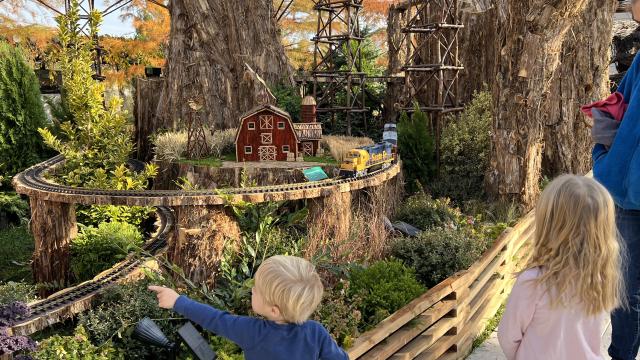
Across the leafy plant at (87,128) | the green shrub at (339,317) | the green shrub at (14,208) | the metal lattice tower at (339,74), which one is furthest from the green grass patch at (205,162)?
the green shrub at (14,208)

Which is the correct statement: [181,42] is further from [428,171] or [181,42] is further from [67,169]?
[428,171]

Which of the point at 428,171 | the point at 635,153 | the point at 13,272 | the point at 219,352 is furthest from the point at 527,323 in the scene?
the point at 13,272

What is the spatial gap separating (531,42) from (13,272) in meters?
8.76

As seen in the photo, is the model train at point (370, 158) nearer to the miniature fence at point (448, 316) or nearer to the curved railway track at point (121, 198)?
the curved railway track at point (121, 198)

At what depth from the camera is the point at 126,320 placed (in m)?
4.47

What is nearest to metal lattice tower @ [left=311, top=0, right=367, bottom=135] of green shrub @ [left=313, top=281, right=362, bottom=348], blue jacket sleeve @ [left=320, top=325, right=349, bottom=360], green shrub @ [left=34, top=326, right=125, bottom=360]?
green shrub @ [left=313, top=281, right=362, bottom=348]

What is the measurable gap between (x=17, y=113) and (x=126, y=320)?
30.9 ft

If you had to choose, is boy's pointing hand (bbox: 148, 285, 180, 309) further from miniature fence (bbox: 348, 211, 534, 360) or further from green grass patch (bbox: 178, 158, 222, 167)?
green grass patch (bbox: 178, 158, 222, 167)

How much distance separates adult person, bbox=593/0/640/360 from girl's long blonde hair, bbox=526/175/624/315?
802 millimetres

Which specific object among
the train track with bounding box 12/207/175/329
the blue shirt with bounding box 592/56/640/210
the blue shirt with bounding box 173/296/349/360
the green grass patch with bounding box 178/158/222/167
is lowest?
the train track with bounding box 12/207/175/329

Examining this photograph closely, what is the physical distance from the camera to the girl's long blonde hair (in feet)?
8.46

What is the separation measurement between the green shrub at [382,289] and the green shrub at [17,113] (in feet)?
31.3

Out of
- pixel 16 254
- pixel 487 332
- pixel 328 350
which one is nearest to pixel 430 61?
pixel 487 332

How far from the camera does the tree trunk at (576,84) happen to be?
10.2 metres
